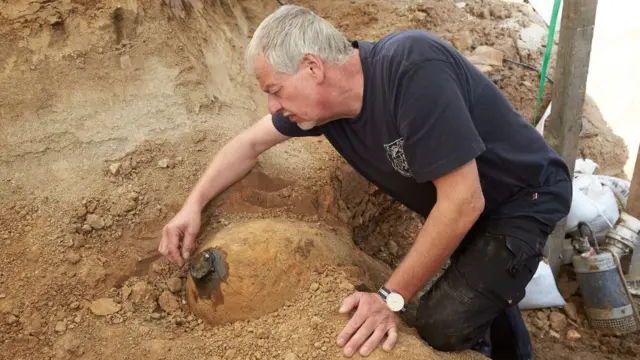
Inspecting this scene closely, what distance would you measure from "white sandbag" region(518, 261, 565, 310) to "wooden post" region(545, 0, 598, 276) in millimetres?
633

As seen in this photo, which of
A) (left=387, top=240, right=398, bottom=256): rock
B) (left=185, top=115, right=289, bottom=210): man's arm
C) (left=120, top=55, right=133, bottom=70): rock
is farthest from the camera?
(left=387, top=240, right=398, bottom=256): rock

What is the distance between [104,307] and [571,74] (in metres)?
2.53

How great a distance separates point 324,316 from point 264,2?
295 cm

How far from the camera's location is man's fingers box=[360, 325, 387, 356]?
2004 millimetres

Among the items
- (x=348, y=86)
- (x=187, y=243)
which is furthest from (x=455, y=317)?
(x=187, y=243)

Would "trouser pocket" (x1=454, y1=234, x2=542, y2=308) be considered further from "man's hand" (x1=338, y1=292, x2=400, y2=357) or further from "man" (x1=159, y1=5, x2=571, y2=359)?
"man's hand" (x1=338, y1=292, x2=400, y2=357)

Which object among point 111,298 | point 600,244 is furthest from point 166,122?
point 600,244

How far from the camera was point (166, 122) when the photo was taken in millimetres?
3152

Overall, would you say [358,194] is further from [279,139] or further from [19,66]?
[19,66]

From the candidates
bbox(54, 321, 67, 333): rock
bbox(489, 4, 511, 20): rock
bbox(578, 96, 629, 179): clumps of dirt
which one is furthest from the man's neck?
bbox(489, 4, 511, 20): rock

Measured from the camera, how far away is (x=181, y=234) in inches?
102

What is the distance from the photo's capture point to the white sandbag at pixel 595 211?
3.47 m

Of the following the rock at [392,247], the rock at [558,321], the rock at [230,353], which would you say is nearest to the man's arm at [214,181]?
the rock at [230,353]

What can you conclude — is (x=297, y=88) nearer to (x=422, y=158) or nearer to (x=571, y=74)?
(x=422, y=158)
